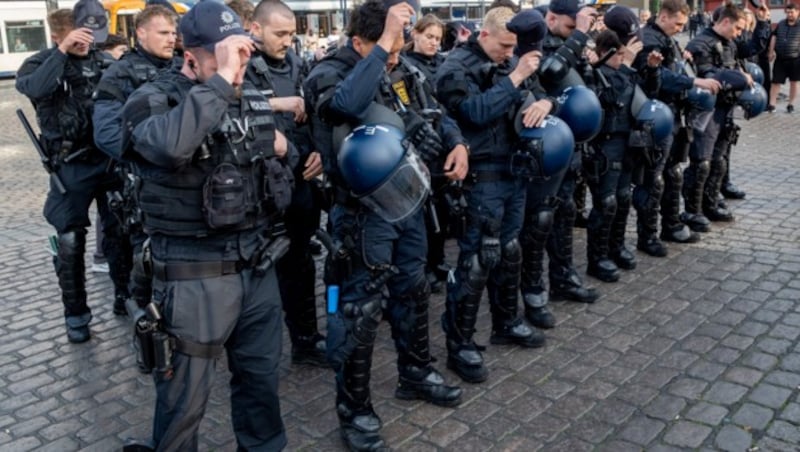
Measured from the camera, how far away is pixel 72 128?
16.0ft

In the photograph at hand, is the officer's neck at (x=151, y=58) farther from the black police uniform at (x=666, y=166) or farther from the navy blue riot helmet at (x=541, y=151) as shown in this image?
the black police uniform at (x=666, y=166)

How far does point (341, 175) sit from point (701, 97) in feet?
13.4

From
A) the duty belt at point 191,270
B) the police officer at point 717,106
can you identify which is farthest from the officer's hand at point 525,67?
the police officer at point 717,106

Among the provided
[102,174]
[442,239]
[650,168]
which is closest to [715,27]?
[650,168]

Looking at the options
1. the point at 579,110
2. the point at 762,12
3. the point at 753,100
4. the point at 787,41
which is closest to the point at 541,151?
the point at 579,110

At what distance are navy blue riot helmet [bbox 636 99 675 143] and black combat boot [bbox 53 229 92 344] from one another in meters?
4.17

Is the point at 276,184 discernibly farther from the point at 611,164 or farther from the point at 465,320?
the point at 611,164

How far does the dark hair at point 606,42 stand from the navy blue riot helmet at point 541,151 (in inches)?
56.1

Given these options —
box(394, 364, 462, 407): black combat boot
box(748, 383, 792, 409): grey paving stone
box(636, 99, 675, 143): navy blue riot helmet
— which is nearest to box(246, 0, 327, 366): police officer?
box(394, 364, 462, 407): black combat boot

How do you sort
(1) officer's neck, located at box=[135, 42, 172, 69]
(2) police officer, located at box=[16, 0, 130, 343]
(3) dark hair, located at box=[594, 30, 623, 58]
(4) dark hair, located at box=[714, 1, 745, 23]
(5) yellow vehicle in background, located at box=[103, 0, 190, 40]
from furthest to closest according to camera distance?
(5) yellow vehicle in background, located at box=[103, 0, 190, 40] → (4) dark hair, located at box=[714, 1, 745, 23] → (3) dark hair, located at box=[594, 30, 623, 58] → (2) police officer, located at box=[16, 0, 130, 343] → (1) officer's neck, located at box=[135, 42, 172, 69]

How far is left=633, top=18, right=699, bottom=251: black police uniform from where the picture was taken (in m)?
6.03

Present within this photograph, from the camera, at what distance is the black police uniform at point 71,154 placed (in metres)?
4.87

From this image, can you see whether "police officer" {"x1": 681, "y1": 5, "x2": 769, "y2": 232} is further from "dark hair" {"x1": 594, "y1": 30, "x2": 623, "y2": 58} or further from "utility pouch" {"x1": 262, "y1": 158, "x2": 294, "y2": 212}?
"utility pouch" {"x1": 262, "y1": 158, "x2": 294, "y2": 212}

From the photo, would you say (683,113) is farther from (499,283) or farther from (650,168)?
(499,283)
